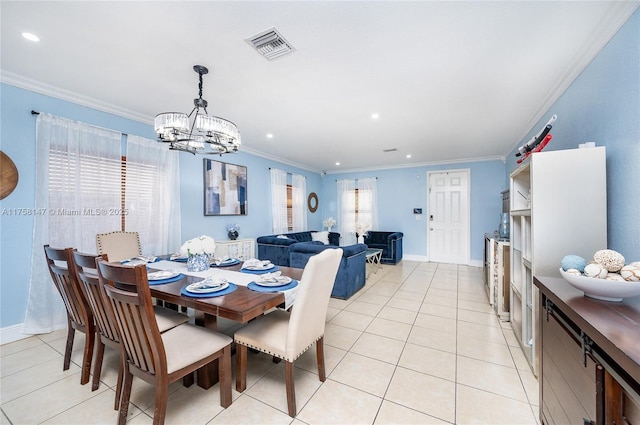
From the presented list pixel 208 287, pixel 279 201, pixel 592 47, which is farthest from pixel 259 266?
pixel 279 201

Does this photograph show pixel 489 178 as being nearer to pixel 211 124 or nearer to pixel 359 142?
pixel 359 142

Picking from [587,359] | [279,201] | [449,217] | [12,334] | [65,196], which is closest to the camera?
[587,359]

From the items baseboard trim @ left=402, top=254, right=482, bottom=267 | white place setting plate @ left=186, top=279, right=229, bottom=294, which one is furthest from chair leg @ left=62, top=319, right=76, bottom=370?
baseboard trim @ left=402, top=254, right=482, bottom=267

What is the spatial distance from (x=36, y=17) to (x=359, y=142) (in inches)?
152

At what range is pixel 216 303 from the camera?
1434 mm

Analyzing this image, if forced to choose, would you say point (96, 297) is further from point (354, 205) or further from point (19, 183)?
point (354, 205)

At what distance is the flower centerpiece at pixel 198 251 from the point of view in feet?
6.93

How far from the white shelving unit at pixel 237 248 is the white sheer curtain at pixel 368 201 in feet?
10.6

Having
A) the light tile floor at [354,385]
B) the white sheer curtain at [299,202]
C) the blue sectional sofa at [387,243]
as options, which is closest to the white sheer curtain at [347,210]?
the blue sectional sofa at [387,243]

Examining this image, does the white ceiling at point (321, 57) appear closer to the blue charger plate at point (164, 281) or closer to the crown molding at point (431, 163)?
the blue charger plate at point (164, 281)

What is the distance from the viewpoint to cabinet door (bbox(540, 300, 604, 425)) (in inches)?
34.4

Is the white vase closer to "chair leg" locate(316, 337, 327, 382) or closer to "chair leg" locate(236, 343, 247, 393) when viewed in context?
"chair leg" locate(236, 343, 247, 393)

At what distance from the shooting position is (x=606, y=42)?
1.72 meters

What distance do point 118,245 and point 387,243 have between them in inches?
200
